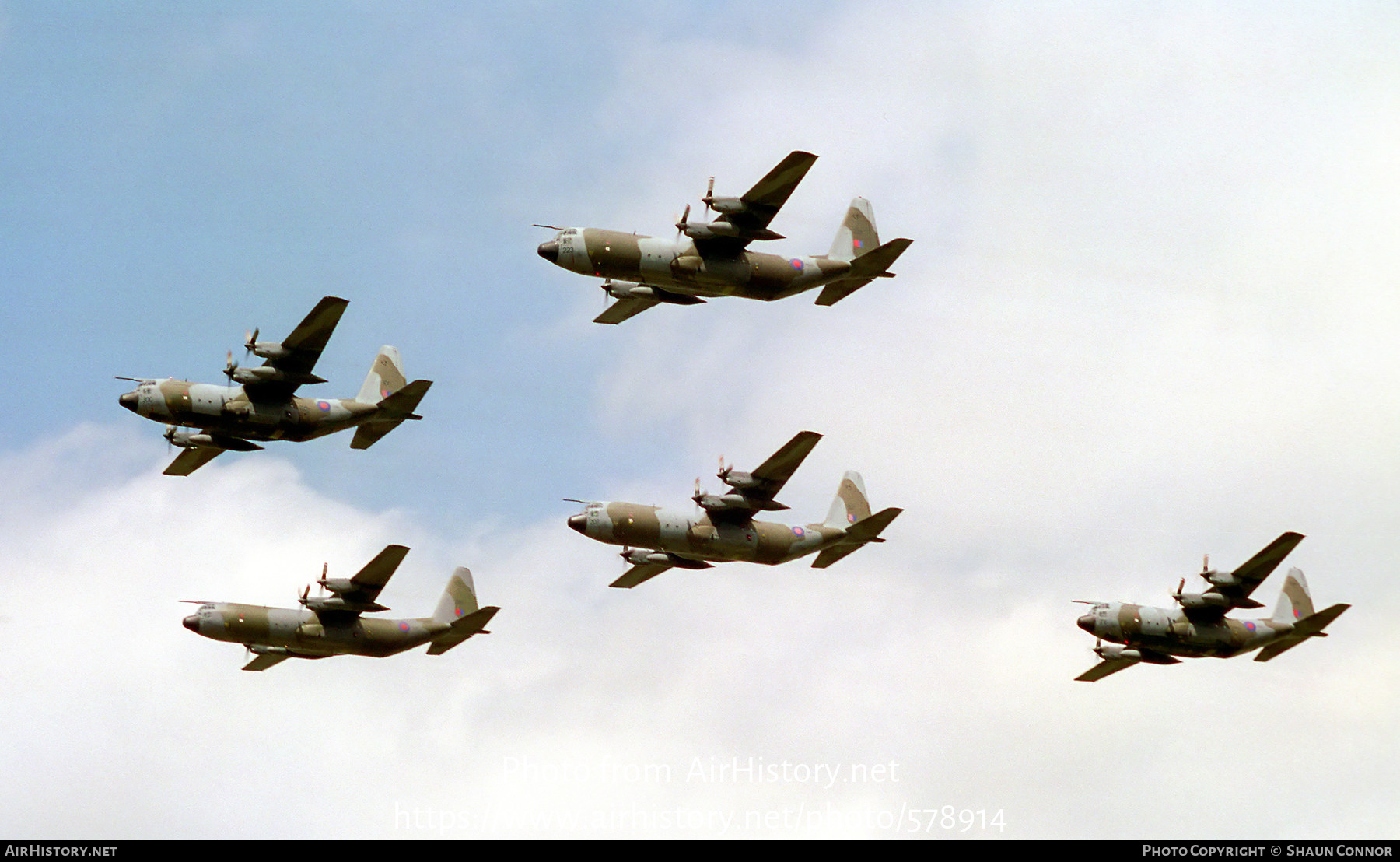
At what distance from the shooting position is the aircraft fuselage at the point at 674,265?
76.1 m

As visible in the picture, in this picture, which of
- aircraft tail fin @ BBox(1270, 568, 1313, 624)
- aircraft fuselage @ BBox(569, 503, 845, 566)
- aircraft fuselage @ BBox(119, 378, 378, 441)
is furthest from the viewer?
aircraft tail fin @ BBox(1270, 568, 1313, 624)

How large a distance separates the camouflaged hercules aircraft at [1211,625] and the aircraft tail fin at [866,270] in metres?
20.2

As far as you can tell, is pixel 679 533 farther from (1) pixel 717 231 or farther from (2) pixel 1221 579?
(2) pixel 1221 579

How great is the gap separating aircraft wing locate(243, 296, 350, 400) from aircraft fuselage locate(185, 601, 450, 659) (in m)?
11.1

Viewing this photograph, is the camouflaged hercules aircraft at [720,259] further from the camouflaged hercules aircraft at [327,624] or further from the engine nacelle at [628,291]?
the camouflaged hercules aircraft at [327,624]

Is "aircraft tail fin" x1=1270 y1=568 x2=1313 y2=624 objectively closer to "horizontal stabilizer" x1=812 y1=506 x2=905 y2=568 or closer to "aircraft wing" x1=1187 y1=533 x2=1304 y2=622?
"aircraft wing" x1=1187 y1=533 x2=1304 y2=622

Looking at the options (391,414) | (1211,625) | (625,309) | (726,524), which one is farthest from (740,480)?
(1211,625)

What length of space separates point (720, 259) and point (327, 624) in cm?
2645

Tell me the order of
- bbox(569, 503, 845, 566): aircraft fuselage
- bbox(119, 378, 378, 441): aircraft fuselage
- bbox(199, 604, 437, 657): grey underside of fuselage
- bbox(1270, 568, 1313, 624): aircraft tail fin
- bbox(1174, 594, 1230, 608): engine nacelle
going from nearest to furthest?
bbox(119, 378, 378, 441): aircraft fuselage → bbox(569, 503, 845, 566): aircraft fuselage → bbox(199, 604, 437, 657): grey underside of fuselage → bbox(1174, 594, 1230, 608): engine nacelle → bbox(1270, 568, 1313, 624): aircraft tail fin

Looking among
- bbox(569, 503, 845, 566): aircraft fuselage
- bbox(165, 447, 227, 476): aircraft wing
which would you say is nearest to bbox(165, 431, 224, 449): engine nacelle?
bbox(165, 447, 227, 476): aircraft wing

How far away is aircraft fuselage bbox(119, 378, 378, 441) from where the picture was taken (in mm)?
78312

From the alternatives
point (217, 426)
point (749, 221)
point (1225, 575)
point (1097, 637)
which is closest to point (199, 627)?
point (217, 426)

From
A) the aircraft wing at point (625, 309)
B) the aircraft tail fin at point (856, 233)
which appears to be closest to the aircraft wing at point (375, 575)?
the aircraft wing at point (625, 309)

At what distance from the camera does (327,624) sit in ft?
273
